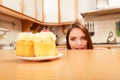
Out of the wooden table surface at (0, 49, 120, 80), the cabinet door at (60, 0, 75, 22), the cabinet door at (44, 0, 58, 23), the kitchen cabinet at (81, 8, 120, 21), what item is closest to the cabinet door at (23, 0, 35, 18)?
the cabinet door at (44, 0, 58, 23)

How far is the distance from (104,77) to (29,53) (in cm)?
29

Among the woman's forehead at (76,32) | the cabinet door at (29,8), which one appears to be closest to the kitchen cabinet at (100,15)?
the cabinet door at (29,8)

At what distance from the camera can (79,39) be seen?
55.9 inches

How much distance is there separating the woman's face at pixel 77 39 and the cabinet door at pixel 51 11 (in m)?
1.62

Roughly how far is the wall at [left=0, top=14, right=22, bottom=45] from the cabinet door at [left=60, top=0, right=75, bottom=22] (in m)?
0.85

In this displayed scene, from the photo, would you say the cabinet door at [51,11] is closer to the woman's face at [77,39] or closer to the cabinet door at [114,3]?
the cabinet door at [114,3]

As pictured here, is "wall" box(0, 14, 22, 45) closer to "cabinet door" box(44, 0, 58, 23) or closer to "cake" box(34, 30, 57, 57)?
"cabinet door" box(44, 0, 58, 23)

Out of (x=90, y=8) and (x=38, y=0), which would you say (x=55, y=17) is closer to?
(x=38, y=0)

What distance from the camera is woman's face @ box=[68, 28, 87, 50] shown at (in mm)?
1360

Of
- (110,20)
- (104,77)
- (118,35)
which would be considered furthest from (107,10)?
(104,77)

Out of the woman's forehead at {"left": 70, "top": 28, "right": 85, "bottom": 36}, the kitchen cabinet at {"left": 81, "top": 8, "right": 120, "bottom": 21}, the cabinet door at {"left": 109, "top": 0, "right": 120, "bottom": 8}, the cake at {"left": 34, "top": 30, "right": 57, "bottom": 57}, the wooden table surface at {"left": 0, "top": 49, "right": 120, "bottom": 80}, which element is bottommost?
the wooden table surface at {"left": 0, "top": 49, "right": 120, "bottom": 80}

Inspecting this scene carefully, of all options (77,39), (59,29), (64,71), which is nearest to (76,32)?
(77,39)

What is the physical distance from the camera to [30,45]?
1.52 feet

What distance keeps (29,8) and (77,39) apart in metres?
1.27
